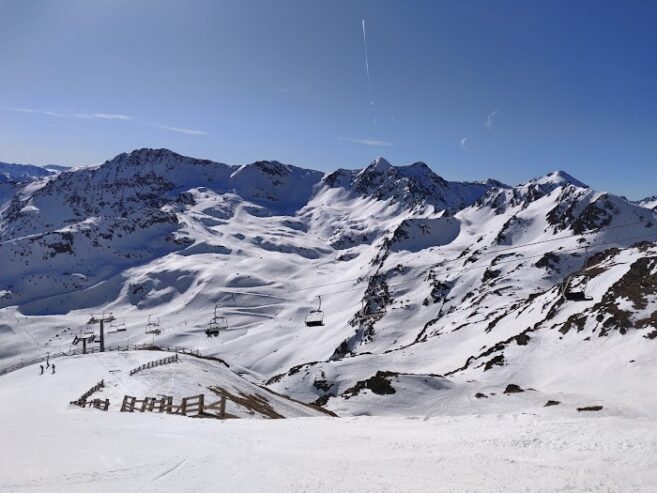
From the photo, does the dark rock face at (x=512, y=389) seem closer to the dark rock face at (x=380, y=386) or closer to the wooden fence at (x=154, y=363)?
the dark rock face at (x=380, y=386)

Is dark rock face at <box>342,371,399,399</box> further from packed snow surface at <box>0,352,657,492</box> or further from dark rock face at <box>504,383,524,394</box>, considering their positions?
packed snow surface at <box>0,352,657,492</box>

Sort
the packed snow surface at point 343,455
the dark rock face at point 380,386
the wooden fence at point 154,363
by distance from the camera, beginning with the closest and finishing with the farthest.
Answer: the packed snow surface at point 343,455, the wooden fence at point 154,363, the dark rock face at point 380,386

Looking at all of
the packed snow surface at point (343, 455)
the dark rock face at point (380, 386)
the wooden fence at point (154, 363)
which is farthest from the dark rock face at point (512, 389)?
the wooden fence at point (154, 363)

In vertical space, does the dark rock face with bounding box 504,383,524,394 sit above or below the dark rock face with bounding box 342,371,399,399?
above

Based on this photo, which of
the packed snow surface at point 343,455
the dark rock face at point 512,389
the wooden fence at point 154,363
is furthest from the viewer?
the dark rock face at point 512,389

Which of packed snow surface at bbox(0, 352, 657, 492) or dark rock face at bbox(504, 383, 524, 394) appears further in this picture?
dark rock face at bbox(504, 383, 524, 394)

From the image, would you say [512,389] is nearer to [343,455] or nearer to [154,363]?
[154,363]

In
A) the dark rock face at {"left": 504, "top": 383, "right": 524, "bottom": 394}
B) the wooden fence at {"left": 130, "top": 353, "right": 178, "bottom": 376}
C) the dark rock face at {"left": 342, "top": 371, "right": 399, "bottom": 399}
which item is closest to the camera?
the wooden fence at {"left": 130, "top": 353, "right": 178, "bottom": 376}

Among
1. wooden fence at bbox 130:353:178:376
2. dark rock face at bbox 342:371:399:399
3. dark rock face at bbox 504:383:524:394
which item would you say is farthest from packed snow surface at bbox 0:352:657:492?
dark rock face at bbox 342:371:399:399

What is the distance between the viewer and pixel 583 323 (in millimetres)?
76000

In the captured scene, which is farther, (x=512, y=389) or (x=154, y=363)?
(x=154, y=363)

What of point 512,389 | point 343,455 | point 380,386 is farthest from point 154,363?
point 343,455

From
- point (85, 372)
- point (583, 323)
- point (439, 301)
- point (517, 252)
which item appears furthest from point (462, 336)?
point (517, 252)

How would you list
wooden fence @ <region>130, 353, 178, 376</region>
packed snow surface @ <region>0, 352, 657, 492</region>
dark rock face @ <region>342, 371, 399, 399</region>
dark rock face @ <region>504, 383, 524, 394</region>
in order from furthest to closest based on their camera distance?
dark rock face @ <region>342, 371, 399, 399</region>, dark rock face @ <region>504, 383, 524, 394</region>, wooden fence @ <region>130, 353, 178, 376</region>, packed snow surface @ <region>0, 352, 657, 492</region>
